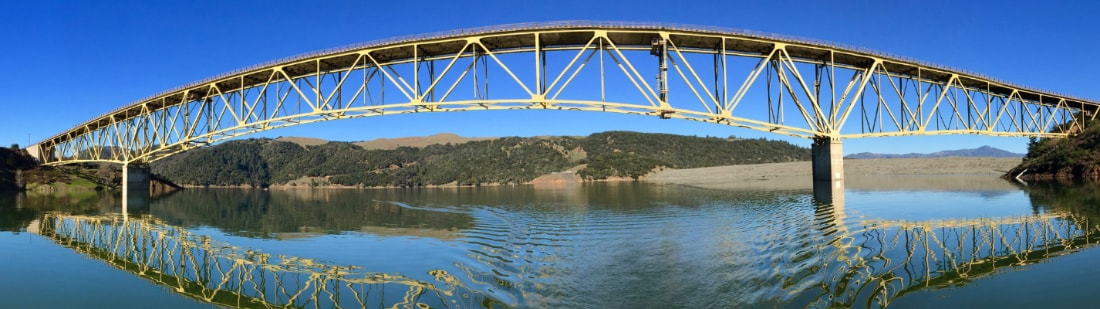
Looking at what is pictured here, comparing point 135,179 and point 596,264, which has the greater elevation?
point 135,179

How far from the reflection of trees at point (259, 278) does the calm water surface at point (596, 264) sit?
0.05 m

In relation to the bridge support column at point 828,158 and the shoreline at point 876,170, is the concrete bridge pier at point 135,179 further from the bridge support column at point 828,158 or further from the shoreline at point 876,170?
the bridge support column at point 828,158

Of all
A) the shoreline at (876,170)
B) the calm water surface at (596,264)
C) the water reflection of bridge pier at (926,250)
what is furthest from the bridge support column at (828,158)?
the water reflection of bridge pier at (926,250)

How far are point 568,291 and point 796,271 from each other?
4.28 metres

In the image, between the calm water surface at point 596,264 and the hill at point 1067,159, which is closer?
the calm water surface at point 596,264

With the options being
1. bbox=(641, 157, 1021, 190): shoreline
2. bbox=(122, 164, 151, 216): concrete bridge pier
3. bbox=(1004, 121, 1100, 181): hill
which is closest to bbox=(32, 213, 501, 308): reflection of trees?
bbox=(122, 164, 151, 216): concrete bridge pier

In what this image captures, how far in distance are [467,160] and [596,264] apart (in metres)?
136

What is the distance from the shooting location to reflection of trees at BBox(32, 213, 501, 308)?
9766mm

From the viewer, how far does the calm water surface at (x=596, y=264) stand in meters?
9.24

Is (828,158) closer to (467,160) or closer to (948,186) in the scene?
(948,186)

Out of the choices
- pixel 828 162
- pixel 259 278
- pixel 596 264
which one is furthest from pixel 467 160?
pixel 596 264

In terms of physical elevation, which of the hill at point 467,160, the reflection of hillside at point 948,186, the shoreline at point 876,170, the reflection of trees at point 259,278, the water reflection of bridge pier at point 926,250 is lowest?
the reflection of trees at point 259,278

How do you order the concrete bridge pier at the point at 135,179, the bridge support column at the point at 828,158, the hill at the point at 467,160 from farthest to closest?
the hill at the point at 467,160
the concrete bridge pier at the point at 135,179
the bridge support column at the point at 828,158

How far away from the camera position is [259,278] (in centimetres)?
1220
